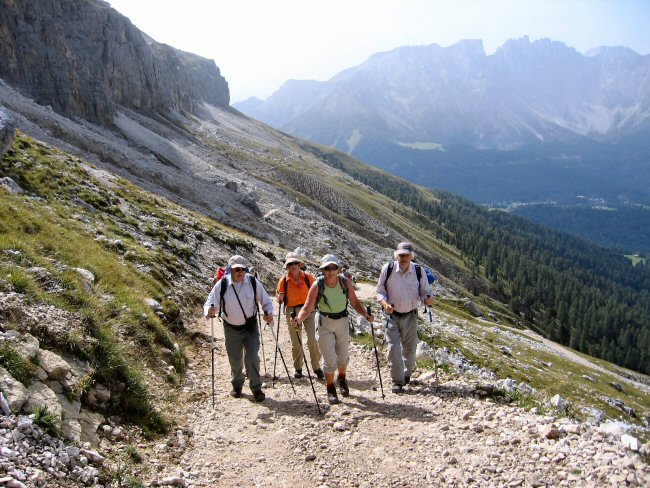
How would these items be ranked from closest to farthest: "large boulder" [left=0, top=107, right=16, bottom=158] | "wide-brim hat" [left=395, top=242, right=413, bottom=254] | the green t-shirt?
the green t-shirt
"wide-brim hat" [left=395, top=242, right=413, bottom=254]
"large boulder" [left=0, top=107, right=16, bottom=158]

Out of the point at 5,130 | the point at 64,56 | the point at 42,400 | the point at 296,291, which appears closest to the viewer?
the point at 42,400

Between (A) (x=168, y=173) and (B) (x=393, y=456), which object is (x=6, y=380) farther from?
(A) (x=168, y=173)

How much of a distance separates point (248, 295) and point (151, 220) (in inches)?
799

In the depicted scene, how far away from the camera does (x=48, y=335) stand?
9688 mm

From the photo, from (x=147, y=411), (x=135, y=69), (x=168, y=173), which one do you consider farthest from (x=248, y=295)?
(x=135, y=69)

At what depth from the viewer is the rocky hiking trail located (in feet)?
27.3

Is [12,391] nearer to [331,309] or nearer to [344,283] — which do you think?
[331,309]

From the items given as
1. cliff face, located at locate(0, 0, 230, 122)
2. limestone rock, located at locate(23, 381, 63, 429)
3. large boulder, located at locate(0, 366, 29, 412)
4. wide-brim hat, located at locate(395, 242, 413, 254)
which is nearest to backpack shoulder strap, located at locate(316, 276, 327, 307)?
Result: wide-brim hat, located at locate(395, 242, 413, 254)

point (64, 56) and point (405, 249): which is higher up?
point (64, 56)

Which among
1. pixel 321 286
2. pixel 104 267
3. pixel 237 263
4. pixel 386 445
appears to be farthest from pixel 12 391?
pixel 104 267

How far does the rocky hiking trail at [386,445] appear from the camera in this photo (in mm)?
8320

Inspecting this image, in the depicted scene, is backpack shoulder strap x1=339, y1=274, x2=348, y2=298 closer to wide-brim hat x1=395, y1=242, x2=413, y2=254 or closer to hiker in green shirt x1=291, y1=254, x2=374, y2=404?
hiker in green shirt x1=291, y1=254, x2=374, y2=404

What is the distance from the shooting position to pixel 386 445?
10.0m

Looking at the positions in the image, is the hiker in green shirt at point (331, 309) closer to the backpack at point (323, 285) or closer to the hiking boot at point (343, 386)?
the backpack at point (323, 285)
